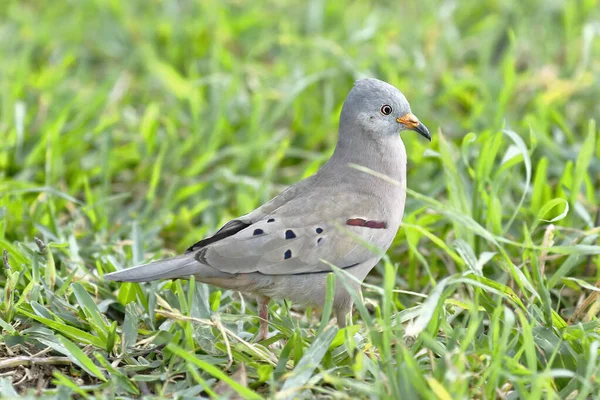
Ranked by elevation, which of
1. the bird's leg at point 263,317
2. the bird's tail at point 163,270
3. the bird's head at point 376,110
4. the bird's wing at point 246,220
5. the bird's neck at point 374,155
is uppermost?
the bird's head at point 376,110

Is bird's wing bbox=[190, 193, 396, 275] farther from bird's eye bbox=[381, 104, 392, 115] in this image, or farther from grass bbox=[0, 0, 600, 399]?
bird's eye bbox=[381, 104, 392, 115]

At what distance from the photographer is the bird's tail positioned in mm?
3299

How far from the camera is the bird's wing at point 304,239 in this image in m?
3.47

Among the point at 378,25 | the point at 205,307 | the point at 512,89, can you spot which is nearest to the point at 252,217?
the point at 205,307

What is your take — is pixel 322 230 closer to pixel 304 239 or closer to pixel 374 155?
pixel 304 239

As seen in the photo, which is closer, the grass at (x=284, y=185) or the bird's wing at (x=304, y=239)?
A: the grass at (x=284, y=185)

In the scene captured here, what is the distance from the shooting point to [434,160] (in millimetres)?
5168

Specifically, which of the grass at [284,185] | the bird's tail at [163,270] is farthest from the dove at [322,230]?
the grass at [284,185]

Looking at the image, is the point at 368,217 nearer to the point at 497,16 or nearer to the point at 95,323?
the point at 95,323

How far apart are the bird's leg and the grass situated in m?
0.10

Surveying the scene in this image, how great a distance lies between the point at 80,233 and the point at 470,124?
2616mm

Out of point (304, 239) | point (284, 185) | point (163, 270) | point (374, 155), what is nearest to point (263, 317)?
point (304, 239)

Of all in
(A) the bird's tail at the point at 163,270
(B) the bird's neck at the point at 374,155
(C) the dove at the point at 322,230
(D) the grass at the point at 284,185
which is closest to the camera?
(D) the grass at the point at 284,185

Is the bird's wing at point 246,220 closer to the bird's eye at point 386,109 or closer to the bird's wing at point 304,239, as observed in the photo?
the bird's wing at point 304,239
